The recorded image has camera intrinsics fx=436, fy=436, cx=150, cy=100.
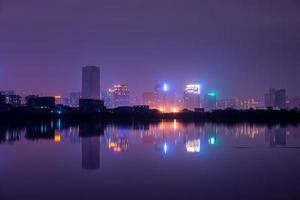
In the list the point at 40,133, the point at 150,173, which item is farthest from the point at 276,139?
the point at 40,133

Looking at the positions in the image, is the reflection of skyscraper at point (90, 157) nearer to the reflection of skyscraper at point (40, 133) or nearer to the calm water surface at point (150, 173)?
the calm water surface at point (150, 173)

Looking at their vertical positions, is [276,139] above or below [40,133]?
below

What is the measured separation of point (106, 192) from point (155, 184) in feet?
9.30

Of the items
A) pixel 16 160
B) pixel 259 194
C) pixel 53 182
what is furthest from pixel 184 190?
pixel 16 160

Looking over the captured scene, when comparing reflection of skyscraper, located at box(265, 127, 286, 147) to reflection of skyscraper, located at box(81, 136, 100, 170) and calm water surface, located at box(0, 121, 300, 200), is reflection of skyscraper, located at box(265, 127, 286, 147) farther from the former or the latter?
reflection of skyscraper, located at box(81, 136, 100, 170)

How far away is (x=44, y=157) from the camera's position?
3103 centimetres

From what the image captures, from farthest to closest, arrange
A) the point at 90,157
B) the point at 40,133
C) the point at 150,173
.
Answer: the point at 40,133, the point at 90,157, the point at 150,173

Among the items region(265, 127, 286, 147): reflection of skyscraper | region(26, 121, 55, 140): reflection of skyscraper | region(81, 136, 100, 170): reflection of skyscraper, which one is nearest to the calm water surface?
region(81, 136, 100, 170): reflection of skyscraper

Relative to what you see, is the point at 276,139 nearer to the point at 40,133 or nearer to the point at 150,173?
the point at 150,173

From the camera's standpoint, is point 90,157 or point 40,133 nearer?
point 90,157

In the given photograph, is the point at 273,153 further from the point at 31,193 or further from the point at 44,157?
the point at 31,193

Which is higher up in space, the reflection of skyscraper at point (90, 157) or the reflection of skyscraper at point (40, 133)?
the reflection of skyscraper at point (40, 133)

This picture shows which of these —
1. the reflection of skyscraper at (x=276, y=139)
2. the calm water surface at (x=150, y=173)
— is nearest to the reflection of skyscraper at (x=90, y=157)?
the calm water surface at (x=150, y=173)

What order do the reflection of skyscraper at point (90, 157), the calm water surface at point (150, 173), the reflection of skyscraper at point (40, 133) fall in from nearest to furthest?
the calm water surface at point (150, 173) → the reflection of skyscraper at point (90, 157) → the reflection of skyscraper at point (40, 133)
